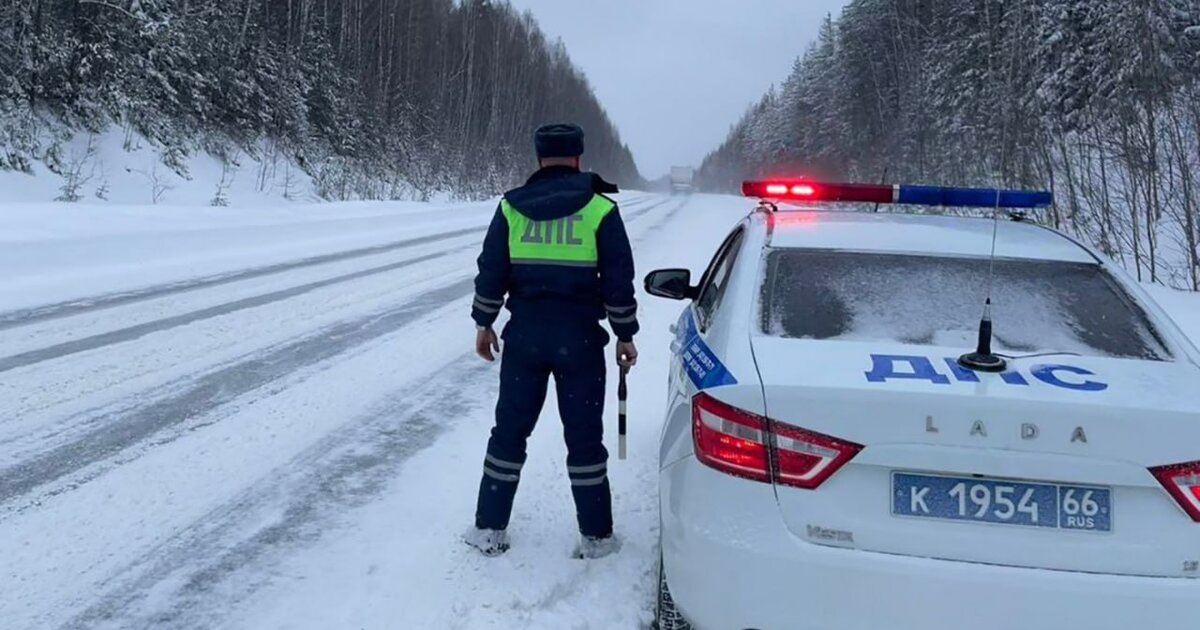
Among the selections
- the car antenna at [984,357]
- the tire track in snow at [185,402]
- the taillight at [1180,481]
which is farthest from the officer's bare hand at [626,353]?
the tire track in snow at [185,402]

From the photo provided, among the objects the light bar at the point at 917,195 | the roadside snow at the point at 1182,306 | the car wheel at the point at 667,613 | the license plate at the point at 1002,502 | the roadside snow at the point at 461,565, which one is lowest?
the roadside snow at the point at 461,565

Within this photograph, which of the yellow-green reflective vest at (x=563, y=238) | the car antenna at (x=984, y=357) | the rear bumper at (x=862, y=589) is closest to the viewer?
the rear bumper at (x=862, y=589)

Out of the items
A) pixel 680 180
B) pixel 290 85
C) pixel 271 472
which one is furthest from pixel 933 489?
pixel 680 180

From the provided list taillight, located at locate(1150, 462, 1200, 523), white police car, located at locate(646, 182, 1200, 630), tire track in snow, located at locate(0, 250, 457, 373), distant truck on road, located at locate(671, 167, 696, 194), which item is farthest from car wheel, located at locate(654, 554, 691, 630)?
distant truck on road, located at locate(671, 167, 696, 194)

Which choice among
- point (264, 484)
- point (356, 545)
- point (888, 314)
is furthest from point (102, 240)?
point (888, 314)

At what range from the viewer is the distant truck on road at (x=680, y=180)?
85500 millimetres

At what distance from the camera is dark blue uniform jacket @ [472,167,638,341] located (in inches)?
131

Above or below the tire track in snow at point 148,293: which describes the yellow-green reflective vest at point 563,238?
above

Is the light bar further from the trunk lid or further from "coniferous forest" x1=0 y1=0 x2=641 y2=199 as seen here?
"coniferous forest" x1=0 y1=0 x2=641 y2=199

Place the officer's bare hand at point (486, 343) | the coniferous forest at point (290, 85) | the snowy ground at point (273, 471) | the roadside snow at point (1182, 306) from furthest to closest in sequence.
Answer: the coniferous forest at point (290, 85), the roadside snow at point (1182, 306), the officer's bare hand at point (486, 343), the snowy ground at point (273, 471)

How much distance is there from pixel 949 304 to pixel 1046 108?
18.6 metres

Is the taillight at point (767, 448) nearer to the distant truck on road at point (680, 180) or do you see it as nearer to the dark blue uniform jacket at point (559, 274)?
the dark blue uniform jacket at point (559, 274)

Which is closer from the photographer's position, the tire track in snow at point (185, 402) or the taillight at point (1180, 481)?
the taillight at point (1180, 481)

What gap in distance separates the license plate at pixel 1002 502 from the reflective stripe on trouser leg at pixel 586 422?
146 cm
